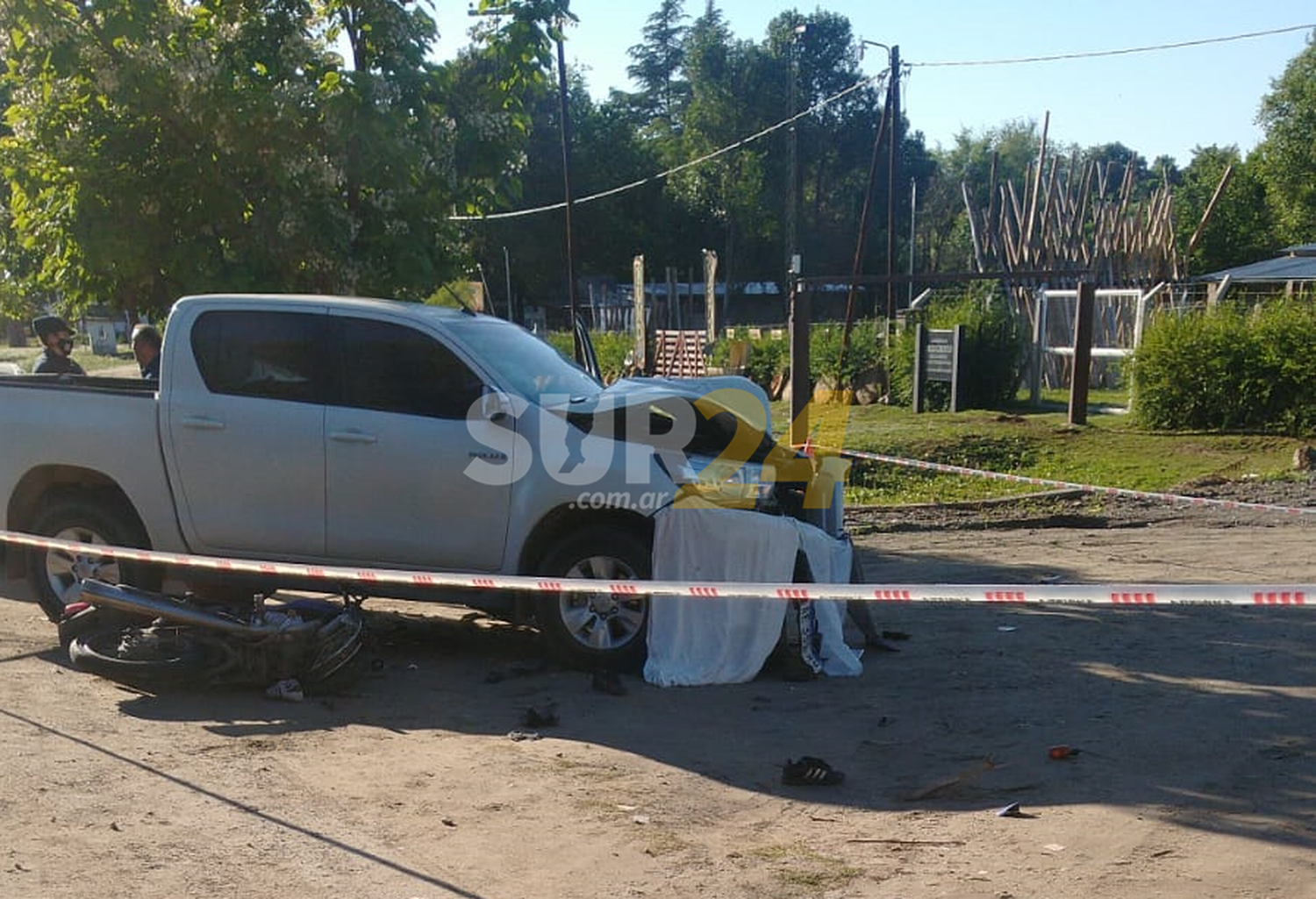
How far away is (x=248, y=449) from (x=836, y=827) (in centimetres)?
445

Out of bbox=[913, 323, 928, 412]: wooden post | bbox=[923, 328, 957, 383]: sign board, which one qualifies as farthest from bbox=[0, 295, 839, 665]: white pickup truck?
bbox=[913, 323, 928, 412]: wooden post

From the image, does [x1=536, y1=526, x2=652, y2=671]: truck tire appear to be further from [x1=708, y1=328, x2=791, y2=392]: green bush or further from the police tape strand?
[x1=708, y1=328, x2=791, y2=392]: green bush

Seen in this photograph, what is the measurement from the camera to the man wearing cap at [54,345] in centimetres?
982

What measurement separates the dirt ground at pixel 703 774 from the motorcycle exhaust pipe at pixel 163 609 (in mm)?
391

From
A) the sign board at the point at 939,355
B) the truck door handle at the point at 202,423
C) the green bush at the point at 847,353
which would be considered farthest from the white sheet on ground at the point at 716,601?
the green bush at the point at 847,353

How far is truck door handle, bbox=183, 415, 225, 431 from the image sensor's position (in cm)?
757

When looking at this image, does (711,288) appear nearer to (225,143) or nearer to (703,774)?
(225,143)

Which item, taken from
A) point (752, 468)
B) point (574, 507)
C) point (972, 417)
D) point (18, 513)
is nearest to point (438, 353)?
point (574, 507)

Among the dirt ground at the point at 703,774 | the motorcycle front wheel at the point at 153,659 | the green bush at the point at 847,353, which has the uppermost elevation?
the green bush at the point at 847,353

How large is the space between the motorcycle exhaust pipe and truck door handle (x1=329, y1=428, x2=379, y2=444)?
1179mm

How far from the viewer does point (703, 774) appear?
5543 mm

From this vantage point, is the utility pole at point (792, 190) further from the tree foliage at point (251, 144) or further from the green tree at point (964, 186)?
the tree foliage at point (251, 144)

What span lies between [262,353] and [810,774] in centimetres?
441

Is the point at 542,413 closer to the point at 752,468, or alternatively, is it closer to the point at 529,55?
the point at 752,468
